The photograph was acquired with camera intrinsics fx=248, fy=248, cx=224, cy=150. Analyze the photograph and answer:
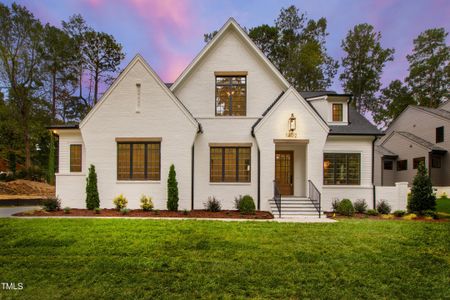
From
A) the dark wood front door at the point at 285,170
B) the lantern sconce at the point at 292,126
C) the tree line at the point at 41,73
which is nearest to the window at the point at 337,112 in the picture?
the dark wood front door at the point at 285,170

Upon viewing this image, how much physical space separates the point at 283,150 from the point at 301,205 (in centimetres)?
322

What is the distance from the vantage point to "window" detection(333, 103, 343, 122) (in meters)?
14.0

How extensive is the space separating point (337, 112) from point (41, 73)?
93.4 ft

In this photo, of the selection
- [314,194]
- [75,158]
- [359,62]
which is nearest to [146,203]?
[75,158]

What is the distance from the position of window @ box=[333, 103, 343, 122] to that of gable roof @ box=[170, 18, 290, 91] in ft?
11.6

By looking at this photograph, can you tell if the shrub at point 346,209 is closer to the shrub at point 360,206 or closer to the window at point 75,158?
the shrub at point 360,206

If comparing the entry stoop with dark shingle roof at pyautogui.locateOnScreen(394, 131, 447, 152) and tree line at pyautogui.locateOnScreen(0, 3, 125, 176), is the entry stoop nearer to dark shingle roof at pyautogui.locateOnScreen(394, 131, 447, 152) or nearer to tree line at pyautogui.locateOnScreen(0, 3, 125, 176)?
dark shingle roof at pyautogui.locateOnScreen(394, 131, 447, 152)

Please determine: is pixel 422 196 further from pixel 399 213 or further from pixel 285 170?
pixel 285 170

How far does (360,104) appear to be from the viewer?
35562 millimetres

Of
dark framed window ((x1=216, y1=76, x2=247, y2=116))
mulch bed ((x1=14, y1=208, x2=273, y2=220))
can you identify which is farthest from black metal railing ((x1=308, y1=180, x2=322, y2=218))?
dark framed window ((x1=216, y1=76, x2=247, y2=116))

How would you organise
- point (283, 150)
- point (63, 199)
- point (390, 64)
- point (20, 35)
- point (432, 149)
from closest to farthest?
point (63, 199), point (283, 150), point (432, 149), point (20, 35), point (390, 64)

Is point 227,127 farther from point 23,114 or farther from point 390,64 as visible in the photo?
point 390,64

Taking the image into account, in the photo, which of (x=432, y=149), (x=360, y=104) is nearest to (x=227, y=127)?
(x=432, y=149)

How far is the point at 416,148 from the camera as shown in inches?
878
